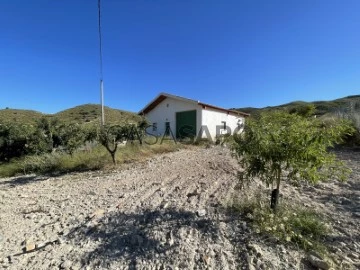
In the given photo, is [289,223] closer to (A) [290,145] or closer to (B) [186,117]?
(A) [290,145]

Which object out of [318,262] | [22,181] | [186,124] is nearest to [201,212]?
[318,262]

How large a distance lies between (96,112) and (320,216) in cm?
4175

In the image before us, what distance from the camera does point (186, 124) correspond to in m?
17.8

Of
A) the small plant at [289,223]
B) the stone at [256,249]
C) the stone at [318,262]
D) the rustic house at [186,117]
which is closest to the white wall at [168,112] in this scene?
the rustic house at [186,117]

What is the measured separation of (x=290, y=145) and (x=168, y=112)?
1641 centimetres

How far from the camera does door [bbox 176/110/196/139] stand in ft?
56.6

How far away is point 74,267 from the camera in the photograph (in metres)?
2.66

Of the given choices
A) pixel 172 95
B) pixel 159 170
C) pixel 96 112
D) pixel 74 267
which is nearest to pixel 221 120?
pixel 172 95

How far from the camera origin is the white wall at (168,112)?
17172 mm

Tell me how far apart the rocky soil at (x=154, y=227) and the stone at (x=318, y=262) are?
0.01 metres

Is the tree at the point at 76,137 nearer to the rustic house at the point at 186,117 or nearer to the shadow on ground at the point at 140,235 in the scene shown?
the shadow on ground at the point at 140,235

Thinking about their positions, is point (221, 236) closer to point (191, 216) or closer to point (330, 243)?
point (191, 216)

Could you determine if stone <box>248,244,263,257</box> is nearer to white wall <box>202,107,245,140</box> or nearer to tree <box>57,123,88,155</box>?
tree <box>57,123,88,155</box>

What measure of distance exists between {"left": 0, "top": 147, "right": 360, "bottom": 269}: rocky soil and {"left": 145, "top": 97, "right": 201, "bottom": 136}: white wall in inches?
450
